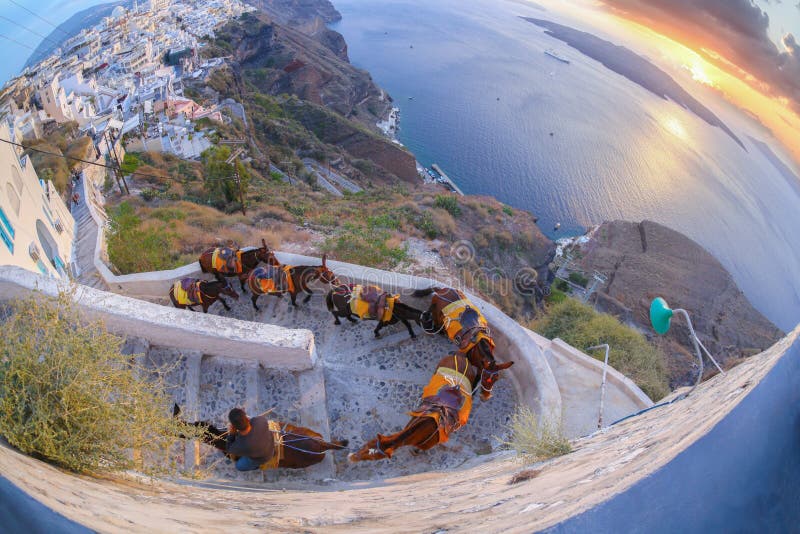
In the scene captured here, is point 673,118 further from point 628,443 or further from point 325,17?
point 325,17

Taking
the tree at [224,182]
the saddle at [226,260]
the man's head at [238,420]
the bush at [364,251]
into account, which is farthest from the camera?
the tree at [224,182]

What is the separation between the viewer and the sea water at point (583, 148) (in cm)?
2206

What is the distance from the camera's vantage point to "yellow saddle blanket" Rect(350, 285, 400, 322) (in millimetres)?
5566

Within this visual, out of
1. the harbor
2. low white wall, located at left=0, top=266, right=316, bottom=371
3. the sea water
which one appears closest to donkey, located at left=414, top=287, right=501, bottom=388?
low white wall, located at left=0, top=266, right=316, bottom=371

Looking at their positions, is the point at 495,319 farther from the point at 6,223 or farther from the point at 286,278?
the point at 6,223

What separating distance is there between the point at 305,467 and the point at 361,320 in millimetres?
2250

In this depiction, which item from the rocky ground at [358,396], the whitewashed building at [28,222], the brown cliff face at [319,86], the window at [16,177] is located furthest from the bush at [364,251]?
the brown cliff face at [319,86]

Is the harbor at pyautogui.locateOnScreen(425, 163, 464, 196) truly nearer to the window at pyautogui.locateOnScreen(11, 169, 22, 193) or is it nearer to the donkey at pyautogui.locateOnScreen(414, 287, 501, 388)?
the window at pyautogui.locateOnScreen(11, 169, 22, 193)

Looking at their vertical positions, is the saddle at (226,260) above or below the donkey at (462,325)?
below

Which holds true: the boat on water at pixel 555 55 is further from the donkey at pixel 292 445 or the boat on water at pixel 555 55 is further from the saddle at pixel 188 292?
the donkey at pixel 292 445

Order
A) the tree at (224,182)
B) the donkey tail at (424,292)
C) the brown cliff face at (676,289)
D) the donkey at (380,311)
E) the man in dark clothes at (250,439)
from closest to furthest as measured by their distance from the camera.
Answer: the man in dark clothes at (250,439), the donkey at (380,311), the donkey tail at (424,292), the tree at (224,182), the brown cliff face at (676,289)

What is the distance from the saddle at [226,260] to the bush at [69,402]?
3.36 metres

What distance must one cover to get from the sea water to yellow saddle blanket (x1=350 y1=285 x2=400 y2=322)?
17.7 m

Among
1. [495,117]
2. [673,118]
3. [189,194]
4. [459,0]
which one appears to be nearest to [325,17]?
[459,0]
